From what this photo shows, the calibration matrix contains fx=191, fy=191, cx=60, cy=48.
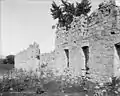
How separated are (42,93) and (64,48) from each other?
18.2 ft

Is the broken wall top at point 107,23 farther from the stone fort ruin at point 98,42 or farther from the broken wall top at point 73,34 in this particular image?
the broken wall top at point 73,34

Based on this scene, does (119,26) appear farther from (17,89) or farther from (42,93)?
(17,89)

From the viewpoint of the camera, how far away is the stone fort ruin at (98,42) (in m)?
7.23

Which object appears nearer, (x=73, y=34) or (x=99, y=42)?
(x=99, y=42)

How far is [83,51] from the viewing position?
984cm

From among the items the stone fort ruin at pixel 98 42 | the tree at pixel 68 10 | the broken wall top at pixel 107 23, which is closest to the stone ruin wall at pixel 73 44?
the stone fort ruin at pixel 98 42

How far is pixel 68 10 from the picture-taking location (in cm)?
2636

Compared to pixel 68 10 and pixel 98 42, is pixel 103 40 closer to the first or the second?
pixel 98 42

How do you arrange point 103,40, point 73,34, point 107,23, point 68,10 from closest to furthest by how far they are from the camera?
point 107,23 < point 103,40 < point 73,34 < point 68,10

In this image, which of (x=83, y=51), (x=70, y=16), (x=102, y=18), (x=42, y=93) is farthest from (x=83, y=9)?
(x=42, y=93)

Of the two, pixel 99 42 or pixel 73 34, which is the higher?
pixel 73 34

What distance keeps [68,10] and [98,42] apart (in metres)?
19.0

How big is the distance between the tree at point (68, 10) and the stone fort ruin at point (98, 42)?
1472cm

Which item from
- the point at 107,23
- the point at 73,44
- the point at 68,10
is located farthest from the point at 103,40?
the point at 68,10
